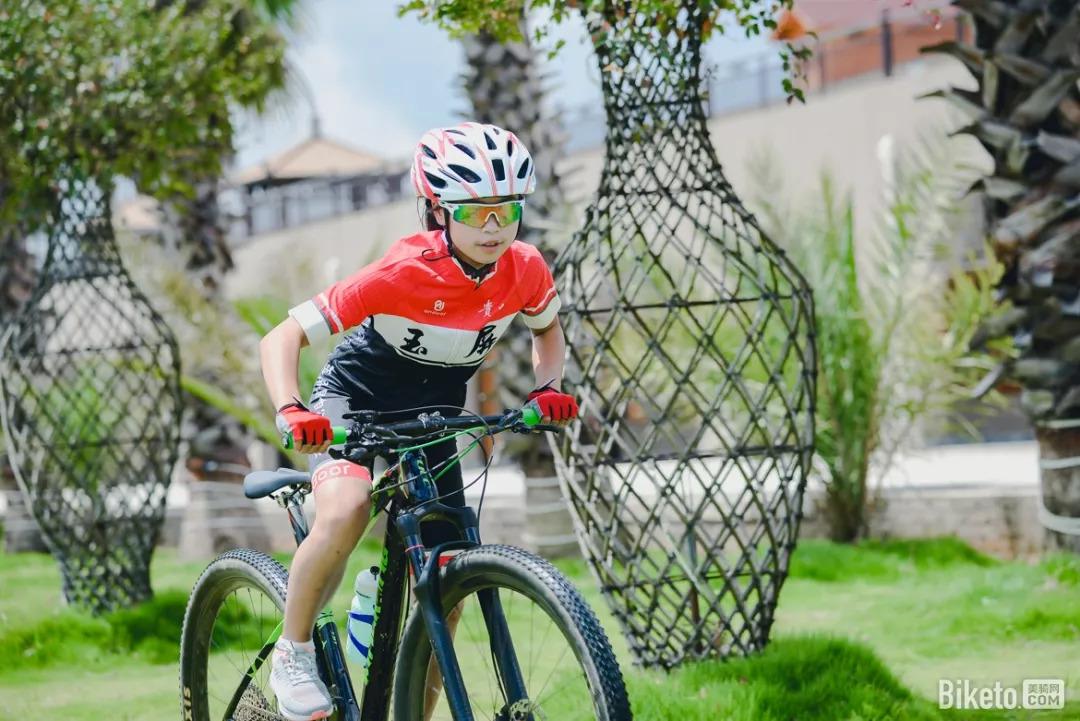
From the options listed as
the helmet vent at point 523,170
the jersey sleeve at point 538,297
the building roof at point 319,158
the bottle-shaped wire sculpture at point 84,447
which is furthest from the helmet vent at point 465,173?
the building roof at point 319,158

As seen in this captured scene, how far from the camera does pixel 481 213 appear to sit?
12.0 feet

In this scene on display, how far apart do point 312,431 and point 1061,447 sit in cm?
492

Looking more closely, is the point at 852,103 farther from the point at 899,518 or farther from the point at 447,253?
the point at 447,253

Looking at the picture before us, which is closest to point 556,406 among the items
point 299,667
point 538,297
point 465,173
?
point 538,297

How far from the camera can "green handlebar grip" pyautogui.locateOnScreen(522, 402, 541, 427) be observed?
357 cm

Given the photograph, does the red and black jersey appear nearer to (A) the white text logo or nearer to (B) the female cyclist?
(B) the female cyclist

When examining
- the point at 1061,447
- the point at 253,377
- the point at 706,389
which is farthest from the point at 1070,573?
the point at 253,377

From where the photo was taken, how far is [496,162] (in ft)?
12.0

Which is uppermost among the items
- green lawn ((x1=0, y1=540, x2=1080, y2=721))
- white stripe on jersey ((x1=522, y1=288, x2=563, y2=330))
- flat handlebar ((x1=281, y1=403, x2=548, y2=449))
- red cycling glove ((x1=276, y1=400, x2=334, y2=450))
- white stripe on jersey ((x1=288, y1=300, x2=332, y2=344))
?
white stripe on jersey ((x1=288, y1=300, x2=332, y2=344))

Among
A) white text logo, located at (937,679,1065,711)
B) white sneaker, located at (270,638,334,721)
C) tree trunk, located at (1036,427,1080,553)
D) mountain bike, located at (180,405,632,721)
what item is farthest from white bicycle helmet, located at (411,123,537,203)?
→ tree trunk, located at (1036,427,1080,553)

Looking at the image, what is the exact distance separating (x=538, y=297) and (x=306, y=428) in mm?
1006

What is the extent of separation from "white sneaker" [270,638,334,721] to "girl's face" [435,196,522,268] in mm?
1191

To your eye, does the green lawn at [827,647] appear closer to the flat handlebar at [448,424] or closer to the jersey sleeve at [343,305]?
the flat handlebar at [448,424]

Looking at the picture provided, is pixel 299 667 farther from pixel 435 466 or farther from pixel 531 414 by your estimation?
pixel 531 414
